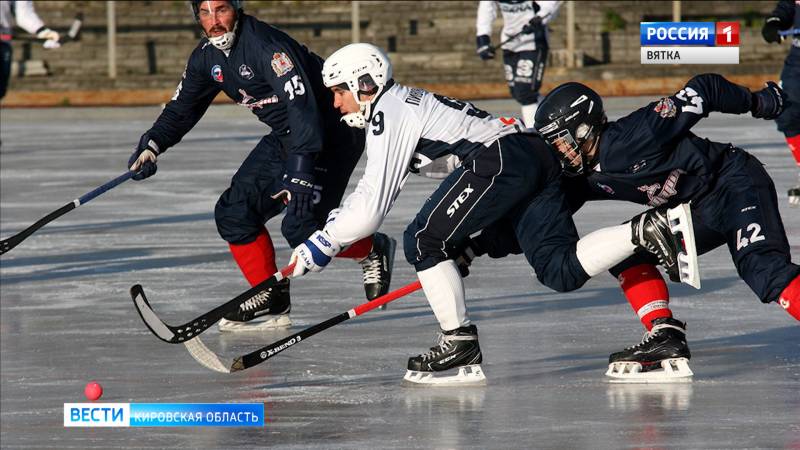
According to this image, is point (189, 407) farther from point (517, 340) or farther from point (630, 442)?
point (517, 340)

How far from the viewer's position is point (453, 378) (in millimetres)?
5922

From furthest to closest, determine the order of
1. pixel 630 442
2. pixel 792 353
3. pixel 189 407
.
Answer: pixel 792 353 < pixel 630 442 < pixel 189 407

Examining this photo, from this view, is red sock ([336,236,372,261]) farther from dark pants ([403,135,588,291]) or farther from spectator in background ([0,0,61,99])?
spectator in background ([0,0,61,99])

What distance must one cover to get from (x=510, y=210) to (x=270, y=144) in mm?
1702

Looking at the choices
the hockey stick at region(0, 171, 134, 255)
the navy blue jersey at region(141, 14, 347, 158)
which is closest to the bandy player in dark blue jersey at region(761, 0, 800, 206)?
the navy blue jersey at region(141, 14, 347, 158)

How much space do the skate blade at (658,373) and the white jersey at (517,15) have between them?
10128mm

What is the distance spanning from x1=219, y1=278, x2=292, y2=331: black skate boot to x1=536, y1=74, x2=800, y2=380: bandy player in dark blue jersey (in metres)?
1.80

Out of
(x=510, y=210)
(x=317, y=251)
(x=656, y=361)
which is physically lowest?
(x=656, y=361)

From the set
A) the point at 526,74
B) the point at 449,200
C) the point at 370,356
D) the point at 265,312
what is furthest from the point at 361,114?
the point at 526,74

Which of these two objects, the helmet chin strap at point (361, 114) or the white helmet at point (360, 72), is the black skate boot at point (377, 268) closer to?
the helmet chin strap at point (361, 114)

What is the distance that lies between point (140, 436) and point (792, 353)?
255cm

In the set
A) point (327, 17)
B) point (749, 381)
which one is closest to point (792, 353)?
point (749, 381)

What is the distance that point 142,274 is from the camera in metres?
8.73

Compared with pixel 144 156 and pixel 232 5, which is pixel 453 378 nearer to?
pixel 232 5
